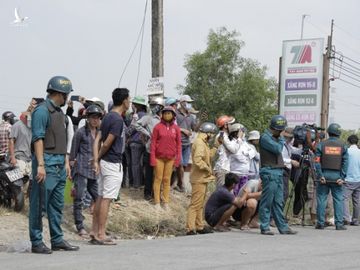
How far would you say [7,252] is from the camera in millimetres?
8625

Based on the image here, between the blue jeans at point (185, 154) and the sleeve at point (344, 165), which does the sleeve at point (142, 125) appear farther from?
the sleeve at point (344, 165)

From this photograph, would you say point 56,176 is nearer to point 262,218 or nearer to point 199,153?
point 199,153

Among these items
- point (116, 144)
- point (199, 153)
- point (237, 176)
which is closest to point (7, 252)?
point (116, 144)

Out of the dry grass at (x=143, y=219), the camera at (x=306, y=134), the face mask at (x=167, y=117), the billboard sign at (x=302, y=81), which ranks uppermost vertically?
the billboard sign at (x=302, y=81)

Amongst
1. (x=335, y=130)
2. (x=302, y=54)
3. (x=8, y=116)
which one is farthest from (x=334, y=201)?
(x=302, y=54)

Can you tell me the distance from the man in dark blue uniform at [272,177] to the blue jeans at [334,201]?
134 centimetres

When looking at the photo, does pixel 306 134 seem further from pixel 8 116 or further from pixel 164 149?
pixel 8 116

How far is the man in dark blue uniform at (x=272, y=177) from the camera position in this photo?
11500 mm

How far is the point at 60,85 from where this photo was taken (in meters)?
8.41

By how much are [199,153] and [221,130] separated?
1296 mm

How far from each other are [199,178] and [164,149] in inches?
39.7

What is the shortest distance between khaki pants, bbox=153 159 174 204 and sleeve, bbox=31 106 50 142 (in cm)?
431

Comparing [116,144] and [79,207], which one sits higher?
[116,144]

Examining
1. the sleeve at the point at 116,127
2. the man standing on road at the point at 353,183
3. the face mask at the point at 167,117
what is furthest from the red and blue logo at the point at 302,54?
the sleeve at the point at 116,127
